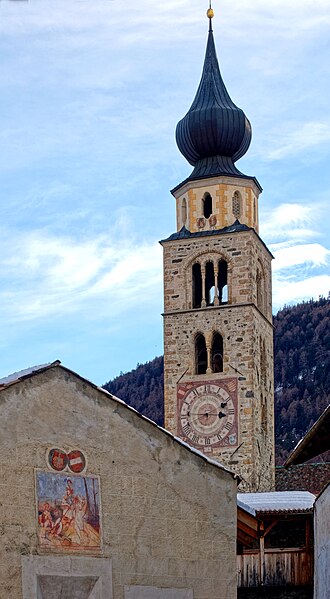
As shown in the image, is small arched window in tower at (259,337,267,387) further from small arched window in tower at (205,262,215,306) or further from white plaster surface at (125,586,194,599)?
white plaster surface at (125,586,194,599)

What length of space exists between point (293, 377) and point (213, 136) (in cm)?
4798

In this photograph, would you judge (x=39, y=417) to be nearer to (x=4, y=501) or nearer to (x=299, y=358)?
(x=4, y=501)

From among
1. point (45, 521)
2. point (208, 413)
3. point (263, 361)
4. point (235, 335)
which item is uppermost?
point (235, 335)

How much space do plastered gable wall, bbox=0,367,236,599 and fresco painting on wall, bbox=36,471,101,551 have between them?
142 millimetres

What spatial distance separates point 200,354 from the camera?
162ft

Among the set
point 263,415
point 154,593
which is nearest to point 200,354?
point 263,415

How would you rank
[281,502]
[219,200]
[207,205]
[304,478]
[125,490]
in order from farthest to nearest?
[207,205], [219,200], [304,478], [281,502], [125,490]

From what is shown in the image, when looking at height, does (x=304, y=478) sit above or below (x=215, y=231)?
below

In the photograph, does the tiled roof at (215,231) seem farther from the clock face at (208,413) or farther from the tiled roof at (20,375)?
the tiled roof at (20,375)

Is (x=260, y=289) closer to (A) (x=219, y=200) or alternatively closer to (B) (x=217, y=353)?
(B) (x=217, y=353)

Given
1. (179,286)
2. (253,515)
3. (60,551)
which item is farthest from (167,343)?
(60,551)

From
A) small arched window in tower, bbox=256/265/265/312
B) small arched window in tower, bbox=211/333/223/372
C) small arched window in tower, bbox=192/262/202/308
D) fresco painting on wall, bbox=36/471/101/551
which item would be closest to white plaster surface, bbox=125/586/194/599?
fresco painting on wall, bbox=36/471/101/551

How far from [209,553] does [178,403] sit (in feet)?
79.8

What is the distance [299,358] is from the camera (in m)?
99.8
